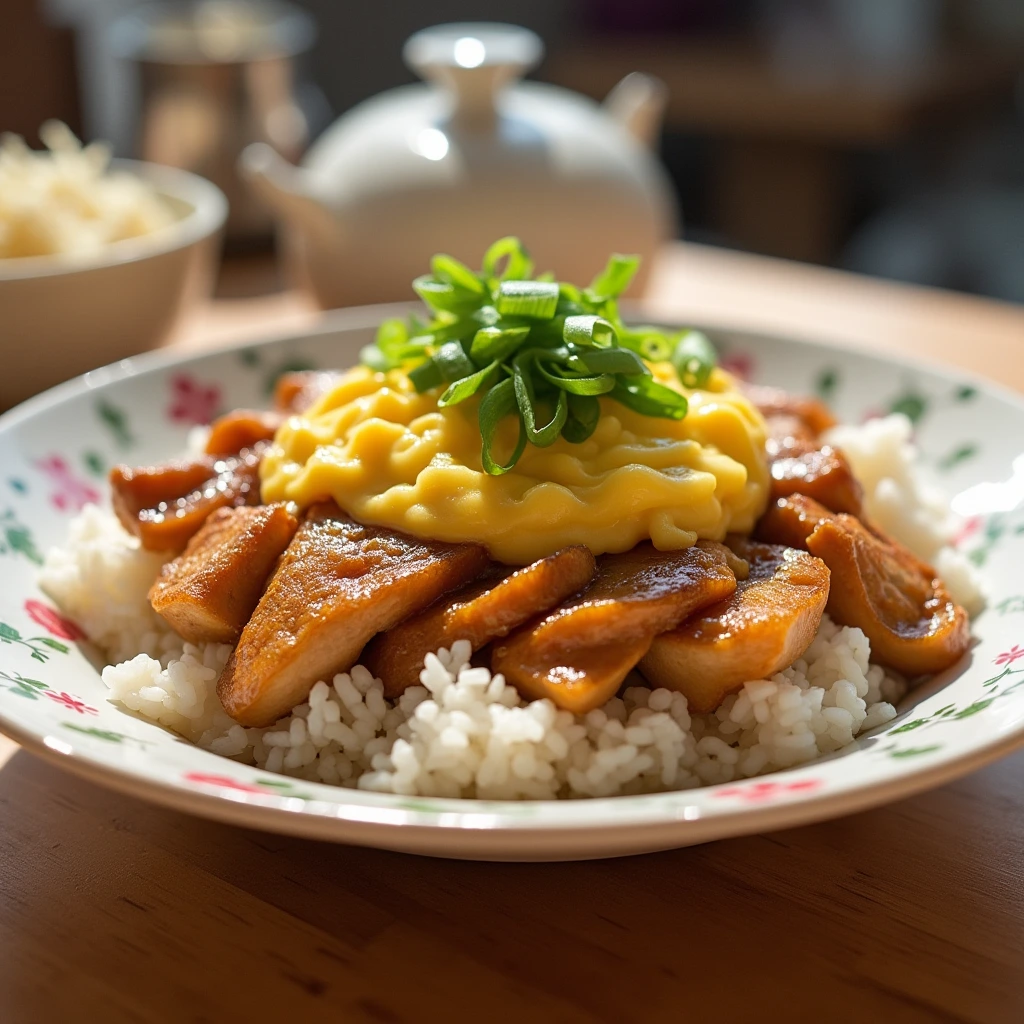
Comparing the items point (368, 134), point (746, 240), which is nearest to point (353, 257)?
point (368, 134)

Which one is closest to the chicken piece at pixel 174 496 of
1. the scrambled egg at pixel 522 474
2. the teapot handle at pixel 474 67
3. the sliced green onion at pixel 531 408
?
the scrambled egg at pixel 522 474

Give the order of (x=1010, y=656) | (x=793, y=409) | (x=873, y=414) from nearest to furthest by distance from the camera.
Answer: (x=1010, y=656) → (x=793, y=409) → (x=873, y=414)

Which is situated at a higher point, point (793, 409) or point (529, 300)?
point (529, 300)

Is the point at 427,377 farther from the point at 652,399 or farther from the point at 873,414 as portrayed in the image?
the point at 873,414

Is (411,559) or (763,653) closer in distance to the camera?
(763,653)

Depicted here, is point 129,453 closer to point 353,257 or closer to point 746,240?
point 353,257

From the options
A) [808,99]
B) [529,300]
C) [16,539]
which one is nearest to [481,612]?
[529,300]
